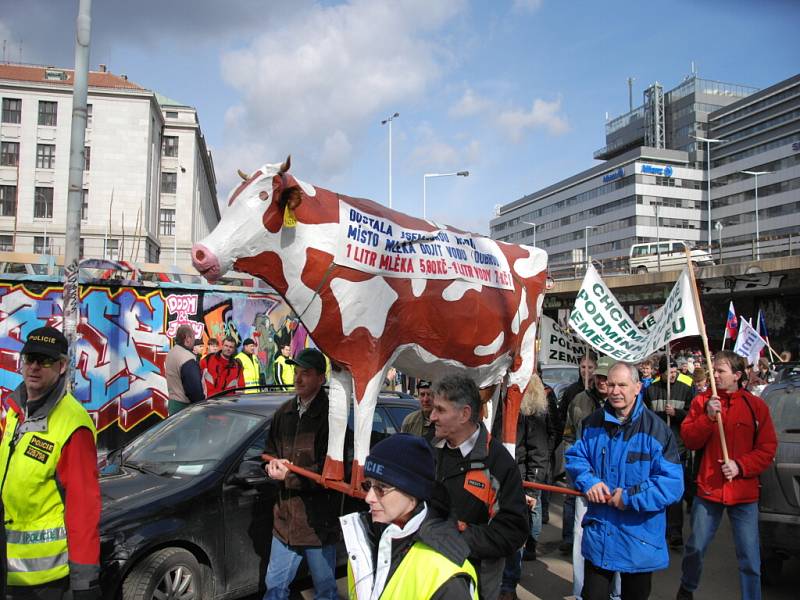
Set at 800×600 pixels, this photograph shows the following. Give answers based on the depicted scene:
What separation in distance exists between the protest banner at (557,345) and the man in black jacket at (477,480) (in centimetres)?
412

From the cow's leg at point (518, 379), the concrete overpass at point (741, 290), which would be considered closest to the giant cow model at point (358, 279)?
the cow's leg at point (518, 379)

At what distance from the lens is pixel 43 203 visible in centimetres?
5578

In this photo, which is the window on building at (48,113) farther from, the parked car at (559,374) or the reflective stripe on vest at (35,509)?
the reflective stripe on vest at (35,509)

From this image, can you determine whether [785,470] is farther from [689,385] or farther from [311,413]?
[311,413]

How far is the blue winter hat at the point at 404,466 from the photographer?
215cm

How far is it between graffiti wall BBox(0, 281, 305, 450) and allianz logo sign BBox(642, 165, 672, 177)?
3395 inches

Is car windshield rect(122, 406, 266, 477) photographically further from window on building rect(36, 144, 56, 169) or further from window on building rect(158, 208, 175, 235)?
window on building rect(158, 208, 175, 235)

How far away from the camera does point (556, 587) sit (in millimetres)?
5516

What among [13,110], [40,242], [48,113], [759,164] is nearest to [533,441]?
[40,242]

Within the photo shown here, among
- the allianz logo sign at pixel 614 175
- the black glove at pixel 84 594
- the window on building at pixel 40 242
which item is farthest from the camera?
the allianz logo sign at pixel 614 175

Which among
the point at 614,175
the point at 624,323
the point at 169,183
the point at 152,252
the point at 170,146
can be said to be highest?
the point at 614,175

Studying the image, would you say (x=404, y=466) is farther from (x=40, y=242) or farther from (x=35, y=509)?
(x=40, y=242)

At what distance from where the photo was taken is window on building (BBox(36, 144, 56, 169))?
185 feet

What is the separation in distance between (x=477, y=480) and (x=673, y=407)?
4.67m
